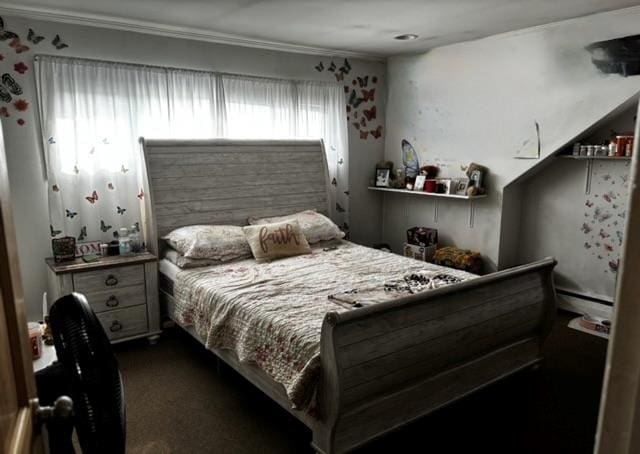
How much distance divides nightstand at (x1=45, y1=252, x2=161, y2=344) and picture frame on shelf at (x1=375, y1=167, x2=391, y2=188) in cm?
249

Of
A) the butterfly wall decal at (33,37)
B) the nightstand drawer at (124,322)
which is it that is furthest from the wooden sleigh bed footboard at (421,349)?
the butterfly wall decal at (33,37)

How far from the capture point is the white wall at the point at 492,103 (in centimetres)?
342

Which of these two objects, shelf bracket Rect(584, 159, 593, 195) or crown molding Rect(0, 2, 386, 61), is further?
shelf bracket Rect(584, 159, 593, 195)

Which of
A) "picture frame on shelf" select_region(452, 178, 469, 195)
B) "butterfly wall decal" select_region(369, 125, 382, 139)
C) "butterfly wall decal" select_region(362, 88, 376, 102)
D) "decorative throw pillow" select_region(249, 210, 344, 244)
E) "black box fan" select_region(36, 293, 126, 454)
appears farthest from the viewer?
"butterfly wall decal" select_region(369, 125, 382, 139)

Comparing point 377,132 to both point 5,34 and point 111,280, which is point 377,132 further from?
point 5,34

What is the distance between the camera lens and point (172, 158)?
3.67m

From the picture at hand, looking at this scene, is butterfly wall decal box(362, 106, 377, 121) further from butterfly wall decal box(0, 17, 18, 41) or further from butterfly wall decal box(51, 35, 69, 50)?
butterfly wall decal box(0, 17, 18, 41)

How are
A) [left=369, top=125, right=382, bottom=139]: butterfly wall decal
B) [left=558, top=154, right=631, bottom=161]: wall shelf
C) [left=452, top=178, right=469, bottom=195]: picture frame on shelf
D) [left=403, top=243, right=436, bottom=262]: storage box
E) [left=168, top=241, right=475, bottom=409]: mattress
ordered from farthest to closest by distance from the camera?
[left=369, top=125, right=382, bottom=139]: butterfly wall decal < [left=403, top=243, right=436, bottom=262]: storage box < [left=452, top=178, right=469, bottom=195]: picture frame on shelf < [left=558, top=154, right=631, bottom=161]: wall shelf < [left=168, top=241, right=475, bottom=409]: mattress

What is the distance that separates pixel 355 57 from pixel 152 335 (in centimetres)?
324

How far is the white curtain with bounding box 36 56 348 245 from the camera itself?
327cm

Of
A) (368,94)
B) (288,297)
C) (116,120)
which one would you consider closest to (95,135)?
(116,120)

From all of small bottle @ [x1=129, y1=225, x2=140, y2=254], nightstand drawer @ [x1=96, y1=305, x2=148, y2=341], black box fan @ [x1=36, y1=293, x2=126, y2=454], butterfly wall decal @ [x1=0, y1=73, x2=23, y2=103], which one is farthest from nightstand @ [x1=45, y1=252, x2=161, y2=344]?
black box fan @ [x1=36, y1=293, x2=126, y2=454]

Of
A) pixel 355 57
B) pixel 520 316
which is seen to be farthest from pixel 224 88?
pixel 520 316

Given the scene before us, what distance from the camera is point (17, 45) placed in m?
3.09
